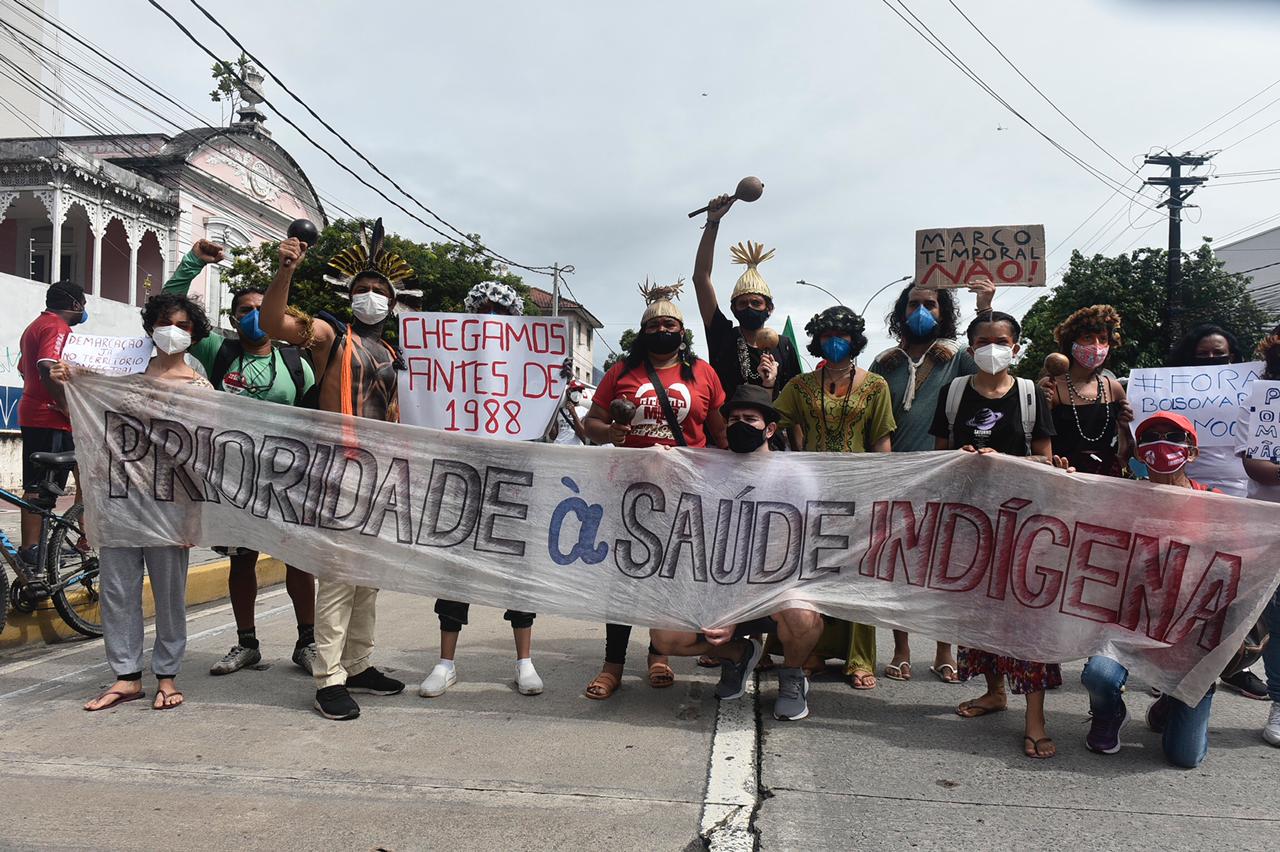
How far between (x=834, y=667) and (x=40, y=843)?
3.65 metres

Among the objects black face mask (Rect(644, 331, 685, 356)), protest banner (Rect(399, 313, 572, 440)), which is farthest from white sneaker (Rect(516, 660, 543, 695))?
black face mask (Rect(644, 331, 685, 356))

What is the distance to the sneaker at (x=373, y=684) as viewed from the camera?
4.39m

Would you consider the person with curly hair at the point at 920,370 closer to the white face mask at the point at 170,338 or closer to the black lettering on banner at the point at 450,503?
the black lettering on banner at the point at 450,503

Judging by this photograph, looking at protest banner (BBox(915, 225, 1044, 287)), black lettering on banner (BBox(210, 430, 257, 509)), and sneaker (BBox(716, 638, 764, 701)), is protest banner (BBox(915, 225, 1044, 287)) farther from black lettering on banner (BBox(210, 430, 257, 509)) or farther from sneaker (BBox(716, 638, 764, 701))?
black lettering on banner (BBox(210, 430, 257, 509))

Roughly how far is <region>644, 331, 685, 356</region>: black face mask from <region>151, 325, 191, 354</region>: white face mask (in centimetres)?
218

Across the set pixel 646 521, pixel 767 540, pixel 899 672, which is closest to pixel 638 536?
pixel 646 521

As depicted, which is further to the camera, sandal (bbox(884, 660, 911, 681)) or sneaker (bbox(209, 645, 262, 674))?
sandal (bbox(884, 660, 911, 681))

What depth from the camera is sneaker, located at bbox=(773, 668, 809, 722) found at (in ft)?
13.5

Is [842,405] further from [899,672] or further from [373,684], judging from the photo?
[373,684]

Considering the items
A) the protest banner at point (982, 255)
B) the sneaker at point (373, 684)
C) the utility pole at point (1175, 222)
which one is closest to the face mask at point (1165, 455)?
the sneaker at point (373, 684)

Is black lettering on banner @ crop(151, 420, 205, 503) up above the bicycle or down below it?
above

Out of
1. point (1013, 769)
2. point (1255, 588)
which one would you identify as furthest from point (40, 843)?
point (1255, 588)

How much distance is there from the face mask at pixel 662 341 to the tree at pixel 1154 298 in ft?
71.3

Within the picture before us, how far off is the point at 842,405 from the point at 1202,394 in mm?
2027
